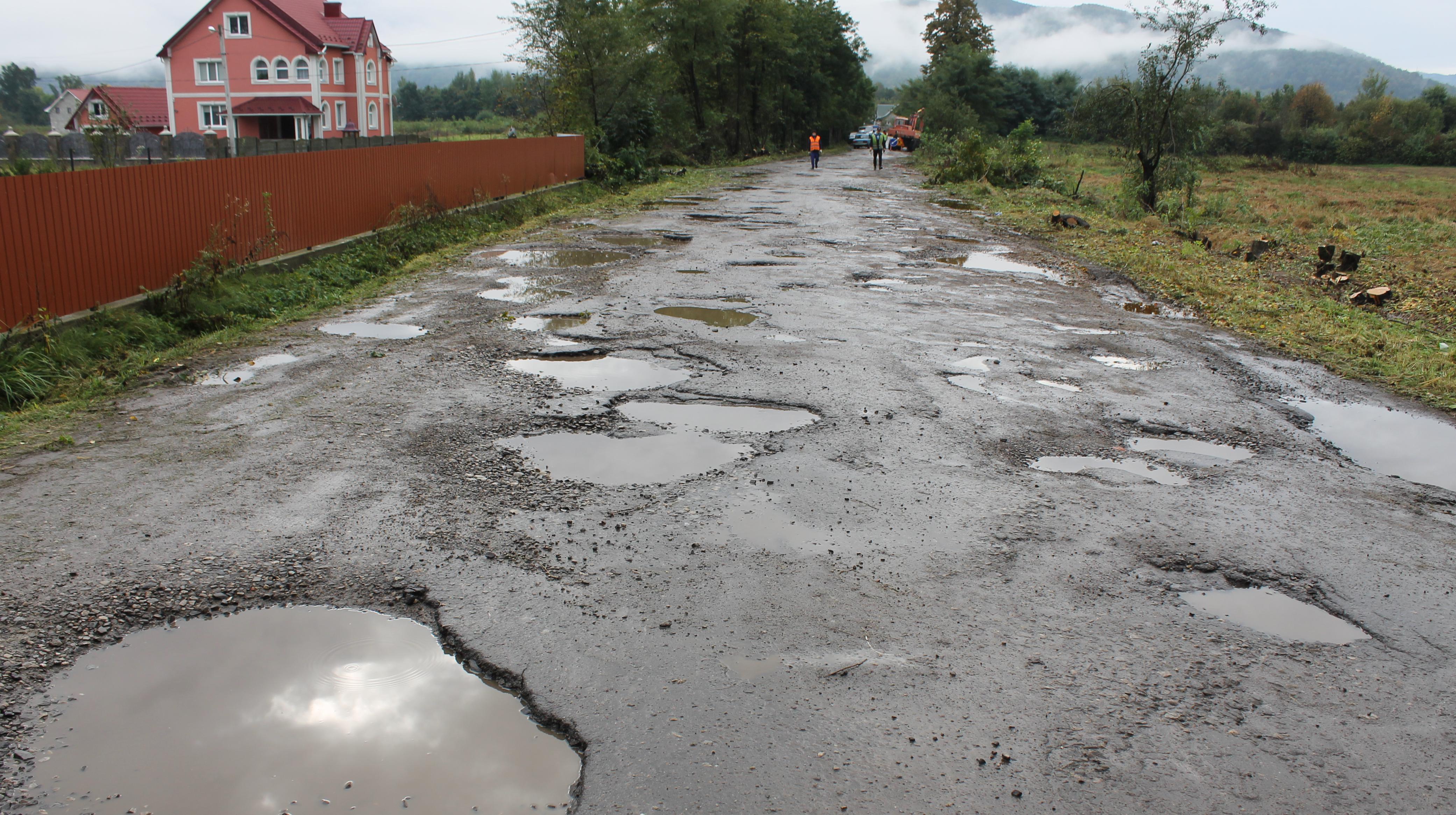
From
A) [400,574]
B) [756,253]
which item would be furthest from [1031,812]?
[756,253]

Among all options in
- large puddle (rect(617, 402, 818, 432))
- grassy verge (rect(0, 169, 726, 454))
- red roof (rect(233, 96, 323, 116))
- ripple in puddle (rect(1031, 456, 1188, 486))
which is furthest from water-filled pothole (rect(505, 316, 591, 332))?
red roof (rect(233, 96, 323, 116))

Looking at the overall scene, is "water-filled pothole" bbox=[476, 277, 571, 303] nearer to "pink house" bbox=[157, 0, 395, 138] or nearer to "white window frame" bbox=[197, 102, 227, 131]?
"pink house" bbox=[157, 0, 395, 138]

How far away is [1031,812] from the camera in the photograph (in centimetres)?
268

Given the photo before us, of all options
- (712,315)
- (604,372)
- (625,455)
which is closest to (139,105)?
(712,315)

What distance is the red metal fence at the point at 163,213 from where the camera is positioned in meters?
7.11

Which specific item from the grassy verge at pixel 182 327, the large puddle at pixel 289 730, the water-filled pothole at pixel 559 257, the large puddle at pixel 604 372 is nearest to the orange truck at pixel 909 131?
the water-filled pothole at pixel 559 257

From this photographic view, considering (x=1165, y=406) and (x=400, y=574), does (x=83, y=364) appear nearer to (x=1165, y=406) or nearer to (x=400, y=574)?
(x=400, y=574)

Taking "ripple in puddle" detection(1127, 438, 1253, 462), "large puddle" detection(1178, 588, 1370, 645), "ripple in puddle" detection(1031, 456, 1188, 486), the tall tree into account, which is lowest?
"large puddle" detection(1178, 588, 1370, 645)

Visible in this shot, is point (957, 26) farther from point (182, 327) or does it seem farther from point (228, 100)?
point (182, 327)

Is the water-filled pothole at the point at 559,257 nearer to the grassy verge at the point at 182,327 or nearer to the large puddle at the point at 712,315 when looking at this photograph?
the grassy verge at the point at 182,327

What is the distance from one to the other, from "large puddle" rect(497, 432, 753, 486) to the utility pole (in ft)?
22.4

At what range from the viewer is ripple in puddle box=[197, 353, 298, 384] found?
6738mm

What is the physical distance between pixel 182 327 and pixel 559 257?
18.7 ft

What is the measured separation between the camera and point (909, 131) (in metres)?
58.7
